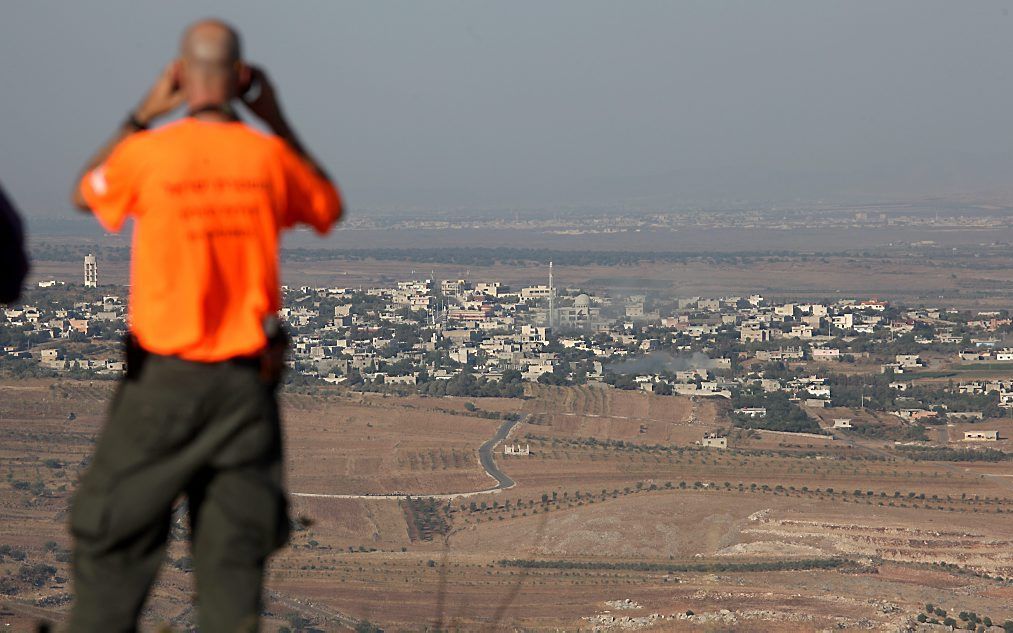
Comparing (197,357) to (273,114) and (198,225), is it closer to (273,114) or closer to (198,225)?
(198,225)

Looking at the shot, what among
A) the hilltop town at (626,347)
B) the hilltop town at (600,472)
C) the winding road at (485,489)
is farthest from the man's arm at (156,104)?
the hilltop town at (626,347)

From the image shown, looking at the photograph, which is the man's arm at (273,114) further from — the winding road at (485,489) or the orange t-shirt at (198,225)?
the winding road at (485,489)

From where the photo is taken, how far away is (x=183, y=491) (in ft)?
9.12

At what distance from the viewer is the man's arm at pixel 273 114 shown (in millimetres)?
2885

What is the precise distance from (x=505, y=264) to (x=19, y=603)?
334 ft

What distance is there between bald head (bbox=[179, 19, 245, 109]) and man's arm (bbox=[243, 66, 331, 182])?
0.18 feet

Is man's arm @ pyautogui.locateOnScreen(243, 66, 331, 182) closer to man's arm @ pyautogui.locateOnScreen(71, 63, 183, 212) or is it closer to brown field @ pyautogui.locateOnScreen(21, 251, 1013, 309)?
man's arm @ pyautogui.locateOnScreen(71, 63, 183, 212)

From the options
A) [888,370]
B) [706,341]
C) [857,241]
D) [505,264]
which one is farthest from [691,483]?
[857,241]

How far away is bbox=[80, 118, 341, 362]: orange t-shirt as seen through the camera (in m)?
2.72

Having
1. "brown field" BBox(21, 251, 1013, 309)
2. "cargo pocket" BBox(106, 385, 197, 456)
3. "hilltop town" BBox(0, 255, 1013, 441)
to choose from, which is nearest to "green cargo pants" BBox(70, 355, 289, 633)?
"cargo pocket" BBox(106, 385, 197, 456)

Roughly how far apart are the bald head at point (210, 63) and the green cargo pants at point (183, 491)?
48cm

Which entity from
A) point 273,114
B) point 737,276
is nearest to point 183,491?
point 273,114

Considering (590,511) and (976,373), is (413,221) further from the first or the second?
(590,511)

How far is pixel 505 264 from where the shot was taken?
11881 cm
